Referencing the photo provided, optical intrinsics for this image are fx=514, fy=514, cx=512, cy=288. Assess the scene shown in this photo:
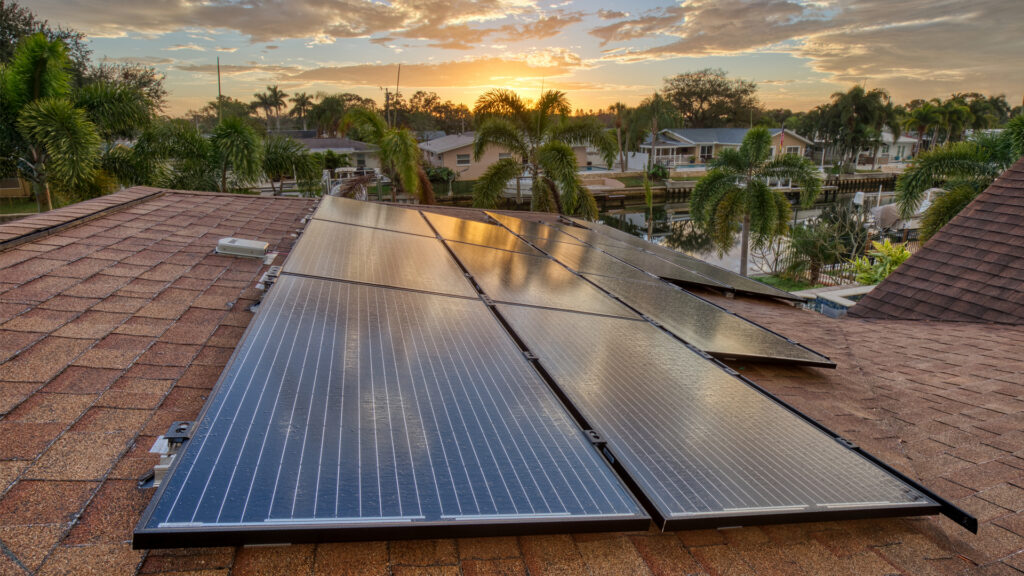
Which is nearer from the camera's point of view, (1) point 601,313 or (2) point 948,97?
(1) point 601,313

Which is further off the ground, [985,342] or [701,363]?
[701,363]

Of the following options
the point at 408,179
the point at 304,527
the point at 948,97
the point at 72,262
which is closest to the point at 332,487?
the point at 304,527

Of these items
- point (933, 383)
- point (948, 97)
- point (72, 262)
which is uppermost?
point (948, 97)

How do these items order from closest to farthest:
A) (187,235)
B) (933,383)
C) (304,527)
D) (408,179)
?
1. (304,527)
2. (933,383)
3. (187,235)
4. (408,179)

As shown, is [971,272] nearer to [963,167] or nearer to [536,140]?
[963,167]

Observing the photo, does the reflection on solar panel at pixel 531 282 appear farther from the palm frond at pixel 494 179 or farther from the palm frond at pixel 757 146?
the palm frond at pixel 757 146

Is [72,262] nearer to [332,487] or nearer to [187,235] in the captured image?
[187,235]

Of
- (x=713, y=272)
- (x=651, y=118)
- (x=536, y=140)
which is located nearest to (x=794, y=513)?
(x=713, y=272)
